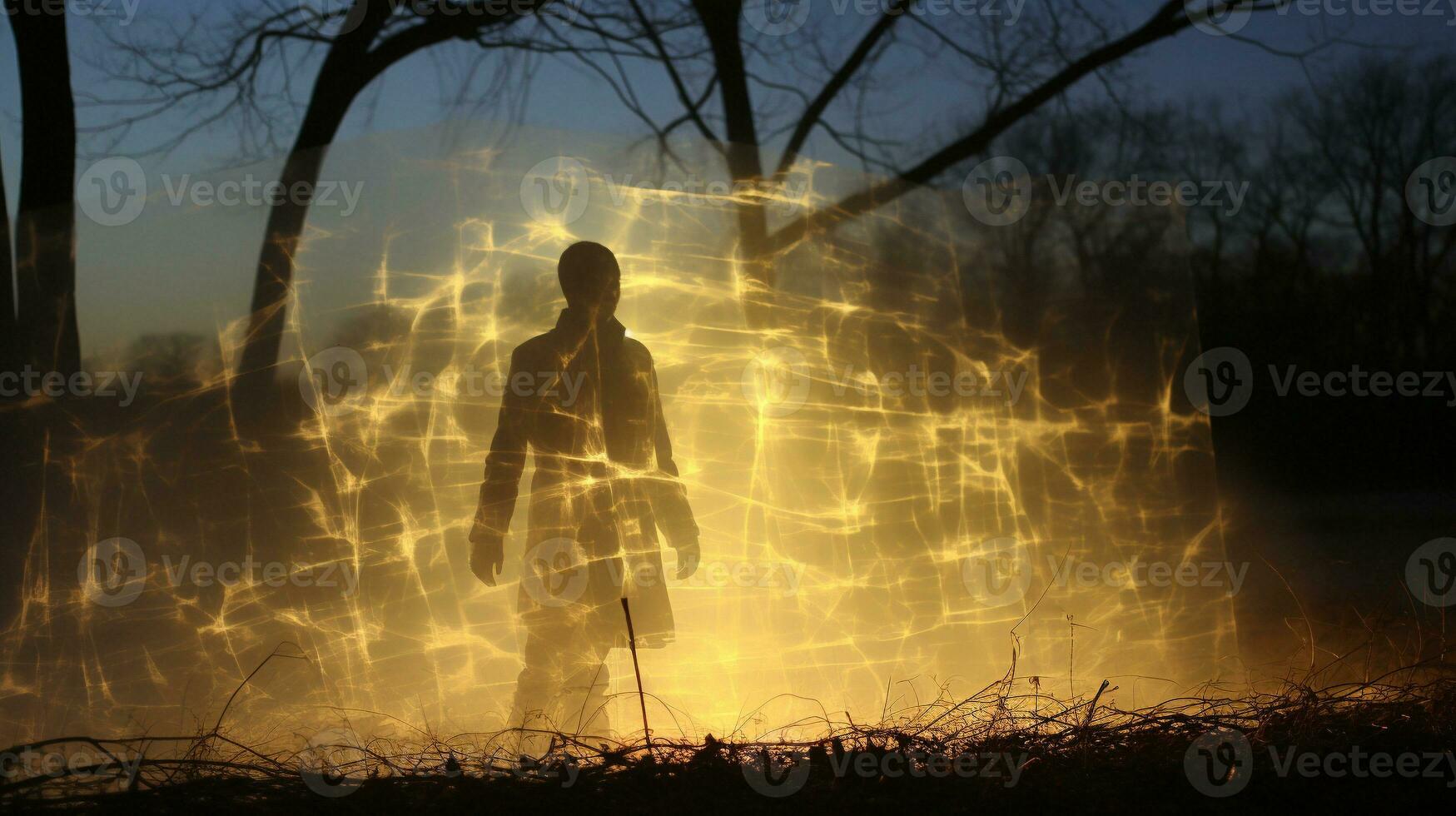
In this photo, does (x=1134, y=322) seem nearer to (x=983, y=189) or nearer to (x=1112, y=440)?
(x=1112, y=440)

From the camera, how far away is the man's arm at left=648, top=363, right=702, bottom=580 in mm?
3078

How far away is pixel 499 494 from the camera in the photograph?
9.88 ft

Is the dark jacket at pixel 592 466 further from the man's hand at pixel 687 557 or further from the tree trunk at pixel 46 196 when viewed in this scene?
the tree trunk at pixel 46 196

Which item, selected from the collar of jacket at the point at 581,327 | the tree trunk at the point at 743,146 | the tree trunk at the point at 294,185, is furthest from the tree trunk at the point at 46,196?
the tree trunk at the point at 743,146

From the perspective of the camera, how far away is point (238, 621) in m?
2.96

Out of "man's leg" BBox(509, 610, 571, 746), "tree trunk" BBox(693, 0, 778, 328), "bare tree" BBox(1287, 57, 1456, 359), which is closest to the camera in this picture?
"man's leg" BBox(509, 610, 571, 746)

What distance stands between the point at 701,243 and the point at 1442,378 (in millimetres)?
3309

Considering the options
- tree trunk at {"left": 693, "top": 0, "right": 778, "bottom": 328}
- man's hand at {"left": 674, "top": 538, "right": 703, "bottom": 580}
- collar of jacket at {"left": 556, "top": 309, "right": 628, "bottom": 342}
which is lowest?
man's hand at {"left": 674, "top": 538, "right": 703, "bottom": 580}

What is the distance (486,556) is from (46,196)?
6.30 feet

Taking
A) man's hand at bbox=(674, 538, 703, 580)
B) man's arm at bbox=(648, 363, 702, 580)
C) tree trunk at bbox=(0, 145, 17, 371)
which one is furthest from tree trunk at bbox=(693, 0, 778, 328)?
tree trunk at bbox=(0, 145, 17, 371)

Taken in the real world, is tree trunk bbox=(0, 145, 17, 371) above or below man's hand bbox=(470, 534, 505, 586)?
above

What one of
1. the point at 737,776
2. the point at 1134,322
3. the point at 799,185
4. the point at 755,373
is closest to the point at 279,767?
the point at 737,776

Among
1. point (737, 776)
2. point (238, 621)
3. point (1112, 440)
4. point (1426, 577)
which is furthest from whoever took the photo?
point (1426, 577)

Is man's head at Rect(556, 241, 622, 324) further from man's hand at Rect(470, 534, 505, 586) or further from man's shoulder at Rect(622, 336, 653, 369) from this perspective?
man's hand at Rect(470, 534, 505, 586)
